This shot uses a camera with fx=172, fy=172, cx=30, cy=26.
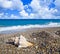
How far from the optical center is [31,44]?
33.0 ft

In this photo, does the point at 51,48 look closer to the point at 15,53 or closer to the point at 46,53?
the point at 46,53

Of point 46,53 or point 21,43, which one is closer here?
point 46,53

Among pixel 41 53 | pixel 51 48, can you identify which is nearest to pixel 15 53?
pixel 41 53

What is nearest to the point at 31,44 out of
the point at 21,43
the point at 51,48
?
the point at 21,43

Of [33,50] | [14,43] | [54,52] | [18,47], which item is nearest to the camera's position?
[54,52]

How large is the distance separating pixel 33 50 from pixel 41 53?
0.74 metres

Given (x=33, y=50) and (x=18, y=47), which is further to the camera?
(x=18, y=47)

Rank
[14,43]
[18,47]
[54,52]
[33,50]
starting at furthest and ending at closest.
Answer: [14,43] → [18,47] → [33,50] → [54,52]

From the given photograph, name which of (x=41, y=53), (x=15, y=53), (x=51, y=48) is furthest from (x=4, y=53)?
(x=51, y=48)

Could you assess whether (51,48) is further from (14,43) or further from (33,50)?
(14,43)

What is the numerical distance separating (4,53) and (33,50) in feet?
4.92

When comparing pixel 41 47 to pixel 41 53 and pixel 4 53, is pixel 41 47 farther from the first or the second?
pixel 4 53

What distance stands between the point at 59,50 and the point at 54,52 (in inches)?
12.9

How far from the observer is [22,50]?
9.10 metres
